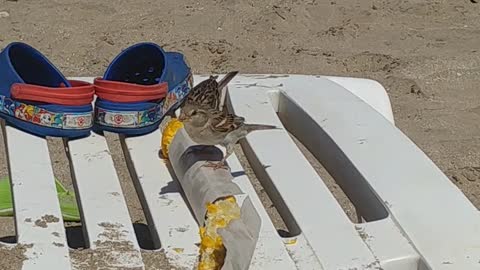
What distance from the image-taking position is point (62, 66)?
3174 mm

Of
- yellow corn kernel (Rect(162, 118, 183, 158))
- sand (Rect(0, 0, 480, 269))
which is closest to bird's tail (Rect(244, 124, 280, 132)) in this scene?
yellow corn kernel (Rect(162, 118, 183, 158))

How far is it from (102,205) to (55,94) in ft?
0.92

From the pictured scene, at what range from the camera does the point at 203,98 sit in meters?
1.92

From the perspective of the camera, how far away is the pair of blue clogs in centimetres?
182

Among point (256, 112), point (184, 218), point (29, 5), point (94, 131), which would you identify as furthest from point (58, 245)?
point (29, 5)

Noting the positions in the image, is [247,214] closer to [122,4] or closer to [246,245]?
[246,245]

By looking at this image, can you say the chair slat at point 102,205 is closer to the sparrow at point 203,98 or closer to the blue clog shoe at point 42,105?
the blue clog shoe at point 42,105

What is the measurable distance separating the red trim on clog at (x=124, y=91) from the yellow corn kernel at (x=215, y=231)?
14.4 inches

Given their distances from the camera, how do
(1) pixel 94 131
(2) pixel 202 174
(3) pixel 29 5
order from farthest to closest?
1. (3) pixel 29 5
2. (1) pixel 94 131
3. (2) pixel 202 174

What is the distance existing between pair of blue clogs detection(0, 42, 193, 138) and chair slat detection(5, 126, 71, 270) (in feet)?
0.16

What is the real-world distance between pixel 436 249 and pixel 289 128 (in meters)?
0.62

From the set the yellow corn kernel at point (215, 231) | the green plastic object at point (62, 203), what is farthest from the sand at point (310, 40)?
the yellow corn kernel at point (215, 231)

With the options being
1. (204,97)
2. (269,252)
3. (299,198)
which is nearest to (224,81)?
(204,97)

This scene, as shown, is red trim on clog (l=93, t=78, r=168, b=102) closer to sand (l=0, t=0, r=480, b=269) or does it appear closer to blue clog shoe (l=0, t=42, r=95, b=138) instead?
blue clog shoe (l=0, t=42, r=95, b=138)
